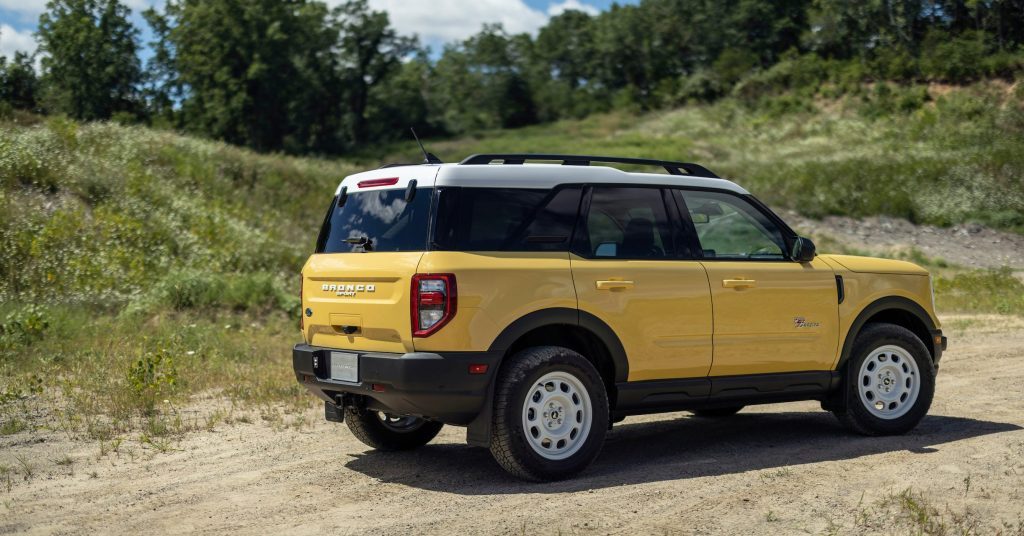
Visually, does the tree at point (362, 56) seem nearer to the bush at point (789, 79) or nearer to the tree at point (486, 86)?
the tree at point (486, 86)

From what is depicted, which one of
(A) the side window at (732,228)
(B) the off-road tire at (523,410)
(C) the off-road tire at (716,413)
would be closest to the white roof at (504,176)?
(A) the side window at (732,228)

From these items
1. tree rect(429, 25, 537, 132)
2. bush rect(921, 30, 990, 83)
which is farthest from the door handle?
tree rect(429, 25, 537, 132)

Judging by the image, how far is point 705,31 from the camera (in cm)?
8406

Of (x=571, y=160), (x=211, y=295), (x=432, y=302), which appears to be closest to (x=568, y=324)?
(x=432, y=302)

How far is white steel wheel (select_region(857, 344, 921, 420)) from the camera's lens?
7.94m

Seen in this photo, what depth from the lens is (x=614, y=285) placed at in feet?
22.0

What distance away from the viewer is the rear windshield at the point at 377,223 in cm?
641

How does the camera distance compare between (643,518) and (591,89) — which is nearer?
(643,518)

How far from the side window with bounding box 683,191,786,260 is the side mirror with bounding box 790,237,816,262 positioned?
0.37ft

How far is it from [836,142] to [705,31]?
38.1 m

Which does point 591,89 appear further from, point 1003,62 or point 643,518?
point 643,518

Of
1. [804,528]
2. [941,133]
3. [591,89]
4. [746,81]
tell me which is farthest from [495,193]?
[591,89]

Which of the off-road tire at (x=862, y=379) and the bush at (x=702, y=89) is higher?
the bush at (x=702, y=89)

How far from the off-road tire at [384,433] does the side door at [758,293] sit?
2.29 m
